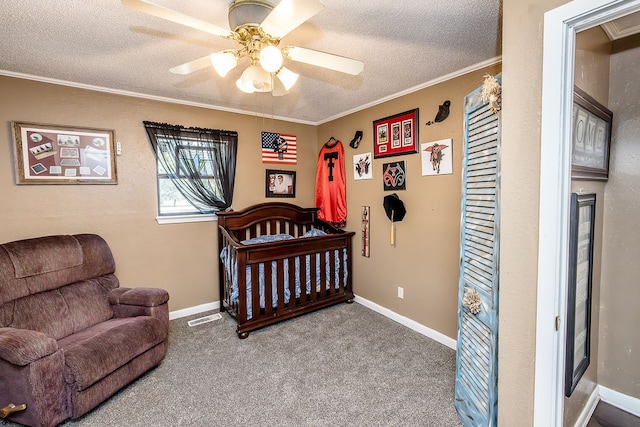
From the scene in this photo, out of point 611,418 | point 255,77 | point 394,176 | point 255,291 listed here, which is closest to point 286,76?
point 255,77

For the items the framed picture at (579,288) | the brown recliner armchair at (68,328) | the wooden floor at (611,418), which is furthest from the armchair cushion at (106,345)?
the wooden floor at (611,418)

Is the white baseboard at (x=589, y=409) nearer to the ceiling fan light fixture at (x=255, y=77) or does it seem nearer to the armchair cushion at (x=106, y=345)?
the ceiling fan light fixture at (x=255, y=77)

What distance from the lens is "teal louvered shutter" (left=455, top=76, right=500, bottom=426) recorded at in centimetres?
150

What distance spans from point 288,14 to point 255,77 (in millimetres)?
480

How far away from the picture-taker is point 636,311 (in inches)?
70.6

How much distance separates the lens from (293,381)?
2.21 metres

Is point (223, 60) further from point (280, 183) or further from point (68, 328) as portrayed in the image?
point (280, 183)

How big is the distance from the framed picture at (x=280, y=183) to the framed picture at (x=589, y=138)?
309cm

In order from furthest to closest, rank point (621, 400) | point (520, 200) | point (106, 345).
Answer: point (106, 345) < point (621, 400) < point (520, 200)

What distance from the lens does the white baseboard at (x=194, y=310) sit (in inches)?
130

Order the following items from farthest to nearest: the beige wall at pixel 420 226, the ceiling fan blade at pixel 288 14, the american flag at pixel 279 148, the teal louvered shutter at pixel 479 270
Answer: the american flag at pixel 279 148
the beige wall at pixel 420 226
the teal louvered shutter at pixel 479 270
the ceiling fan blade at pixel 288 14

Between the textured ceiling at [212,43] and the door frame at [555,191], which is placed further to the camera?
the textured ceiling at [212,43]

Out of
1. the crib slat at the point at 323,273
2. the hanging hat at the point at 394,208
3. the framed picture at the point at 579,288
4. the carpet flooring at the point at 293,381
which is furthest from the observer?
the crib slat at the point at 323,273

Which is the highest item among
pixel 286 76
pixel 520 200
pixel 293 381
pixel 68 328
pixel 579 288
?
pixel 286 76
